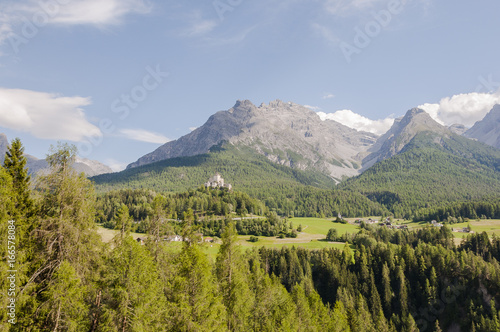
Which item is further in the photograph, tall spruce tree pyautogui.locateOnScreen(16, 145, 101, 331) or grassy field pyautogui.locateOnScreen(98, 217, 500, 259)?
grassy field pyautogui.locateOnScreen(98, 217, 500, 259)

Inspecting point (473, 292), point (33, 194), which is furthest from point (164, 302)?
point (473, 292)

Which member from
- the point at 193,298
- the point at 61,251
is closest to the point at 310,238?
the point at 193,298

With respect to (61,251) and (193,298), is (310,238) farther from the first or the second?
(61,251)

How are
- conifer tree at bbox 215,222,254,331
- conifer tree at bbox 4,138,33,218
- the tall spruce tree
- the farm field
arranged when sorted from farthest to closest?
1. the farm field
2. conifer tree at bbox 215,222,254,331
3. conifer tree at bbox 4,138,33,218
4. the tall spruce tree

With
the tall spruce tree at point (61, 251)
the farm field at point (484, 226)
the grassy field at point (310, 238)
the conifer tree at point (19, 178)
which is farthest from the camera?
the farm field at point (484, 226)

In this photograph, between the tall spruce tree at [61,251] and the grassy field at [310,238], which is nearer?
the tall spruce tree at [61,251]

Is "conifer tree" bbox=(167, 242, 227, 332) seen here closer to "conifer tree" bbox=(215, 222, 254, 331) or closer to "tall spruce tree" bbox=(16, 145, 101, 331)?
"conifer tree" bbox=(215, 222, 254, 331)

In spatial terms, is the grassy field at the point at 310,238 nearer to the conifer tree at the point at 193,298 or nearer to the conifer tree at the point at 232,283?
the conifer tree at the point at 232,283

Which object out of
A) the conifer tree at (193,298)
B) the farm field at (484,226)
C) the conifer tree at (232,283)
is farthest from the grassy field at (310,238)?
the conifer tree at (193,298)

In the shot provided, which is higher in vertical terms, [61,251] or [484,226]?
[61,251]

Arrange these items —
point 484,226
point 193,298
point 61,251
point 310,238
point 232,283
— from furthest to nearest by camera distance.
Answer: point 484,226 → point 310,238 → point 232,283 → point 193,298 → point 61,251

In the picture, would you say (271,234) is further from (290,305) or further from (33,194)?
(33,194)

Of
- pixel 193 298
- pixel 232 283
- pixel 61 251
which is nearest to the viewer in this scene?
pixel 61 251

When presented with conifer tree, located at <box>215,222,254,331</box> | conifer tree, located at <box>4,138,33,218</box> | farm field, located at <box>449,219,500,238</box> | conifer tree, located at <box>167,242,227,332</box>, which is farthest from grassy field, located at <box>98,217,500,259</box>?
conifer tree, located at <box>4,138,33,218</box>
